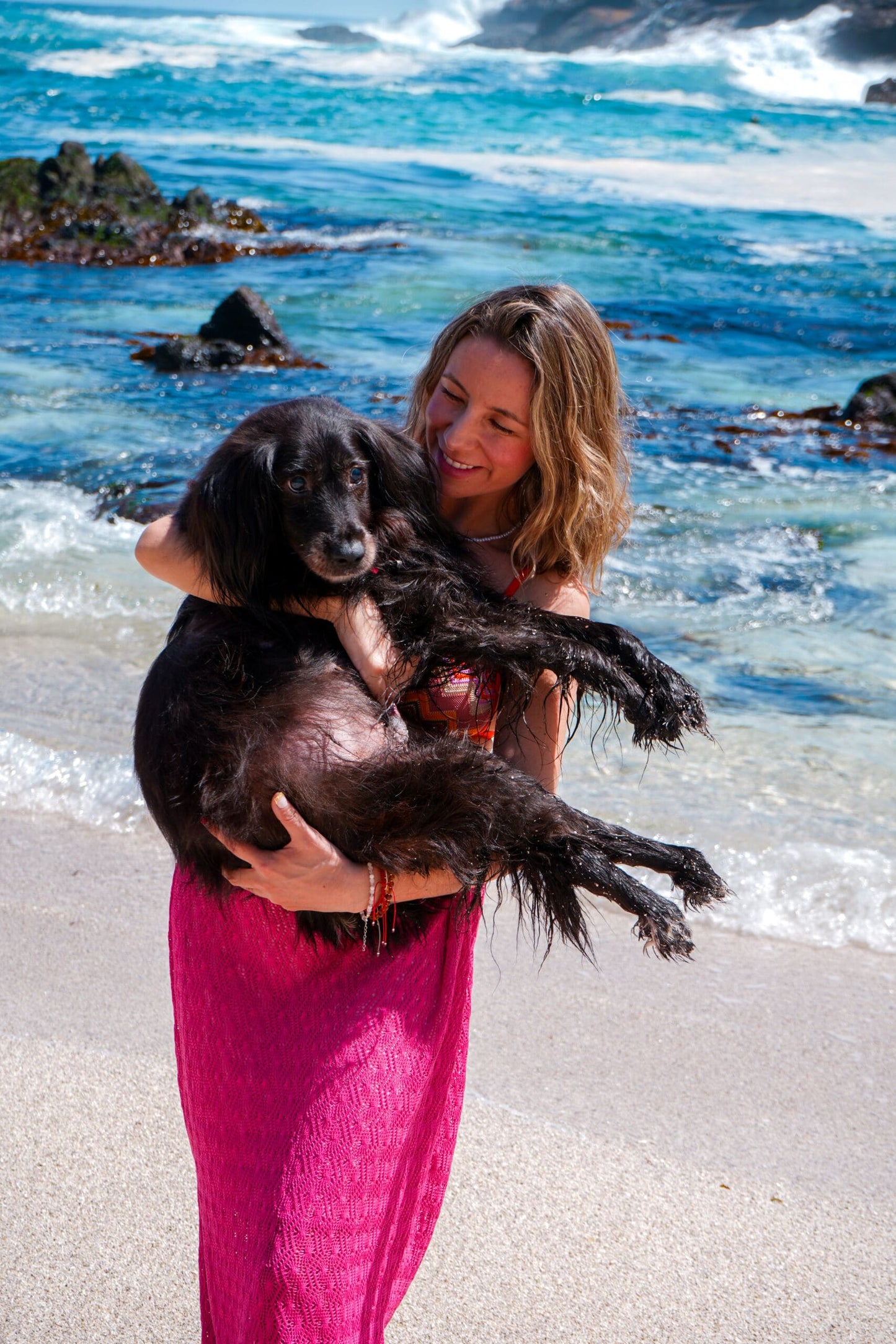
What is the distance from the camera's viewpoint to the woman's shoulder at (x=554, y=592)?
2236mm

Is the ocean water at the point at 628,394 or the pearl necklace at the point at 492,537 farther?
the ocean water at the point at 628,394

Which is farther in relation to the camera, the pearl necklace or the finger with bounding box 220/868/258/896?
the pearl necklace

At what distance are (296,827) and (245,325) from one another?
1094cm

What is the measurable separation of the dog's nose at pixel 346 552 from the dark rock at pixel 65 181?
17.2m

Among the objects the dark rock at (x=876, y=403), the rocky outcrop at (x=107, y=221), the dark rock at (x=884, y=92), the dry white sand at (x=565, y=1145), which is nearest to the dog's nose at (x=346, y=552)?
the dry white sand at (x=565, y=1145)

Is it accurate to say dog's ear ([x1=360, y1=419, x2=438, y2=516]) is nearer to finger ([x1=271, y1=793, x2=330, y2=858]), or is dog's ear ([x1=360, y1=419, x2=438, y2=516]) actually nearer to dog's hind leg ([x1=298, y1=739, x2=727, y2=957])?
dog's hind leg ([x1=298, y1=739, x2=727, y2=957])

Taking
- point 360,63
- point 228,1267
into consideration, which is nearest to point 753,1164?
point 228,1267

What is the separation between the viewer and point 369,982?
1793 mm

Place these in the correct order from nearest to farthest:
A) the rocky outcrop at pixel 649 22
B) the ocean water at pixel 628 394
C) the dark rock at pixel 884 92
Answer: the ocean water at pixel 628 394, the dark rock at pixel 884 92, the rocky outcrop at pixel 649 22

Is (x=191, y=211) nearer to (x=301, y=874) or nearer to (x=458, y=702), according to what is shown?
(x=458, y=702)

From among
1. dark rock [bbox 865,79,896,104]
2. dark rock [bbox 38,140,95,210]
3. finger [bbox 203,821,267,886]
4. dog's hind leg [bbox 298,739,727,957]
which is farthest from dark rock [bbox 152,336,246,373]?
dark rock [bbox 865,79,896,104]

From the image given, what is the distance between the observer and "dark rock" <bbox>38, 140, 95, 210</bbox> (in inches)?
672

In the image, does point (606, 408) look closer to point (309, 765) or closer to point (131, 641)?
point (309, 765)

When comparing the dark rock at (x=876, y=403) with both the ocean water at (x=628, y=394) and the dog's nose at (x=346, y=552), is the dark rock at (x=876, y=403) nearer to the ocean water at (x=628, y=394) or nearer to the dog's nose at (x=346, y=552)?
the ocean water at (x=628, y=394)
